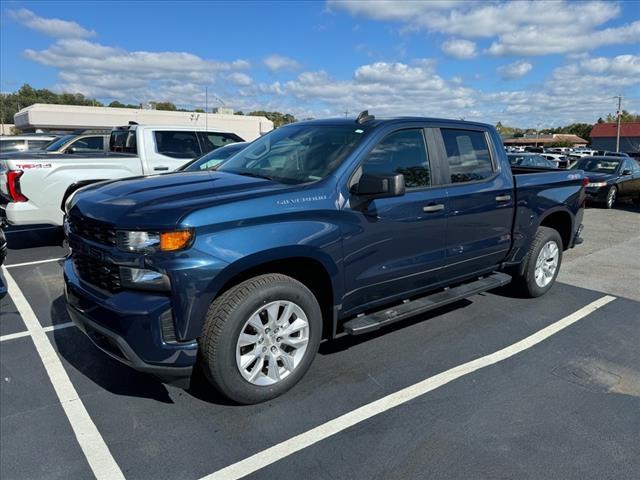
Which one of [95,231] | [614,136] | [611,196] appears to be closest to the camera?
[95,231]

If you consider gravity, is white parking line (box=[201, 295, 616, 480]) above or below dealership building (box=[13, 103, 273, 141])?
below

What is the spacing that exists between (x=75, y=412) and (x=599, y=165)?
55.2 feet

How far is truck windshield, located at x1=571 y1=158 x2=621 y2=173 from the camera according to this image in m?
15.4

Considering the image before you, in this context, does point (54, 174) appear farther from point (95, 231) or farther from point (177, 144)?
point (95, 231)

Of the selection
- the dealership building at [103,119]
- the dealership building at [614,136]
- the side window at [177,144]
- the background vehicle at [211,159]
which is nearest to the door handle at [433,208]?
the background vehicle at [211,159]

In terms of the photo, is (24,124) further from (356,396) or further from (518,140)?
(518,140)

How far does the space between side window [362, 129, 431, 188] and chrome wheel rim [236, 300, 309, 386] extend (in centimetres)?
124

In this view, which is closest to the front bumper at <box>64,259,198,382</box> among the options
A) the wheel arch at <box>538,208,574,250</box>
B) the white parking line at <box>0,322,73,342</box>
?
the white parking line at <box>0,322,73,342</box>

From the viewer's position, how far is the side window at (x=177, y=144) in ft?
30.1

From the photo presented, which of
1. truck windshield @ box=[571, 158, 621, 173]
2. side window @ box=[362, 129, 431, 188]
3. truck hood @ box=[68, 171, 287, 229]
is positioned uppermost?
truck windshield @ box=[571, 158, 621, 173]

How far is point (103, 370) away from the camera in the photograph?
12.5 ft

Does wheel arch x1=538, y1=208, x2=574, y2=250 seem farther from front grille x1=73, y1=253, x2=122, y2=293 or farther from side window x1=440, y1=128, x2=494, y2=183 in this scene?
front grille x1=73, y1=253, x2=122, y2=293

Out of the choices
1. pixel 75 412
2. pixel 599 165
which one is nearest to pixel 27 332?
pixel 75 412

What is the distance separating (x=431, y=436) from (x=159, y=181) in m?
2.59
